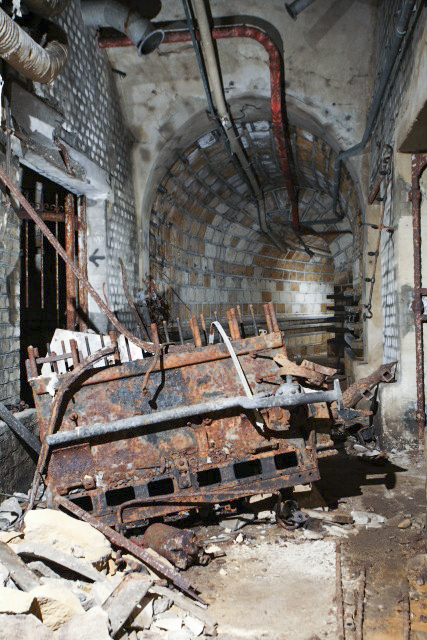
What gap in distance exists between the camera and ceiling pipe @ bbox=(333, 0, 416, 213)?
495 cm

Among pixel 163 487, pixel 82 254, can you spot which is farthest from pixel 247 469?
pixel 82 254

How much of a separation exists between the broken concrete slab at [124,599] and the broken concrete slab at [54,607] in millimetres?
167

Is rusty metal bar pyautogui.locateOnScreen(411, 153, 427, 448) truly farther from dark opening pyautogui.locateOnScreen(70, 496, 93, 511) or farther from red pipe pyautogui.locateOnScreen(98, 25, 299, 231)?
dark opening pyautogui.locateOnScreen(70, 496, 93, 511)

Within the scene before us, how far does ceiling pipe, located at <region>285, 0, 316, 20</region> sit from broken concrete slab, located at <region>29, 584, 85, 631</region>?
7732 millimetres

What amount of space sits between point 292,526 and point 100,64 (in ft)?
22.5

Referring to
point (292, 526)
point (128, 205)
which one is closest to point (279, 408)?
point (292, 526)

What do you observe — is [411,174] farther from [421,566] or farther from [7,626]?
[7,626]

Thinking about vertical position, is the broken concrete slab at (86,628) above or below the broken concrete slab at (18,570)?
below

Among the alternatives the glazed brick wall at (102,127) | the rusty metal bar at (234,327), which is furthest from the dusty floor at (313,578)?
the glazed brick wall at (102,127)

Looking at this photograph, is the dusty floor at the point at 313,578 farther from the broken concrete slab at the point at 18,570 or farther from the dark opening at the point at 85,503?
the broken concrete slab at the point at 18,570

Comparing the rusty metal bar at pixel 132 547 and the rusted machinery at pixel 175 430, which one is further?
the rusted machinery at pixel 175 430

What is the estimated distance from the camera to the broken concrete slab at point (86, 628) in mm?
2414

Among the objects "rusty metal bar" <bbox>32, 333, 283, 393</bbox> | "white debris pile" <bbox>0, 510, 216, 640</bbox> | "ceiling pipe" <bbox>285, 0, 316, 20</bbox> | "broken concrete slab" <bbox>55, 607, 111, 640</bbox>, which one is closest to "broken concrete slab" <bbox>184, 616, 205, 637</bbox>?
"white debris pile" <bbox>0, 510, 216, 640</bbox>

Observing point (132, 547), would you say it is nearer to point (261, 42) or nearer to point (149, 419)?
point (149, 419)
